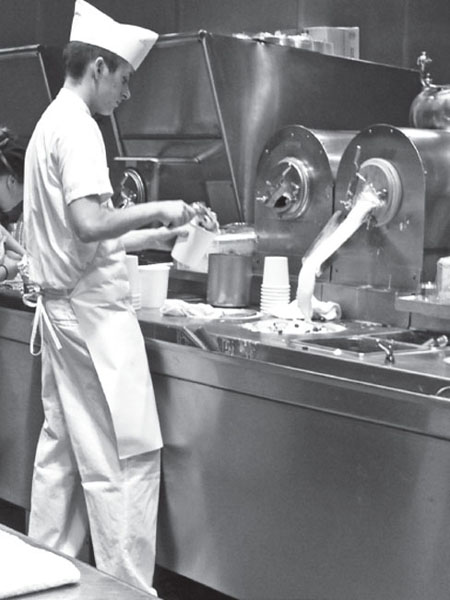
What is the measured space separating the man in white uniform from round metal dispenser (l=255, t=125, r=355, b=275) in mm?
552

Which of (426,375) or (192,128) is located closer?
(426,375)

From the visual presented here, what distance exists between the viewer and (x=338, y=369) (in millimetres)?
2732

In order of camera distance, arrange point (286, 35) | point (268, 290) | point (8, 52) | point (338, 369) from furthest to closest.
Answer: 1. point (8, 52)
2. point (286, 35)
3. point (268, 290)
4. point (338, 369)

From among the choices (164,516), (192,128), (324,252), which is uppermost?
(192,128)

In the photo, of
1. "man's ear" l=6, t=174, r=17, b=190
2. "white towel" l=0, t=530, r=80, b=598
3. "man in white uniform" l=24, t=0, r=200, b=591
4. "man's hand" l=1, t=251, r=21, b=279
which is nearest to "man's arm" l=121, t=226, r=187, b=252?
"man in white uniform" l=24, t=0, r=200, b=591

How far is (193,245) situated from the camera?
11.2 ft

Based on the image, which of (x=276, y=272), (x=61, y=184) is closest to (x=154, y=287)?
(x=276, y=272)

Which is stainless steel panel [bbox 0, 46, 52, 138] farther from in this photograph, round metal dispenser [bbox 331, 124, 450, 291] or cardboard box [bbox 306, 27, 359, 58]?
round metal dispenser [bbox 331, 124, 450, 291]

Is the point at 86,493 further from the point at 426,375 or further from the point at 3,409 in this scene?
the point at 426,375

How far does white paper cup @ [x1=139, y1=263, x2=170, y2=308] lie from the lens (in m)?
3.64

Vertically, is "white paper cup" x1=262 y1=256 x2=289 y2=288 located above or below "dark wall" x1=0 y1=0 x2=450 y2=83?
below

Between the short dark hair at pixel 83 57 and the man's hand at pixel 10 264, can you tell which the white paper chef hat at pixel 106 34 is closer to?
the short dark hair at pixel 83 57

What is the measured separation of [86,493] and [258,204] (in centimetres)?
115

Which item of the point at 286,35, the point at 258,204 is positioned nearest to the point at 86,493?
the point at 258,204
